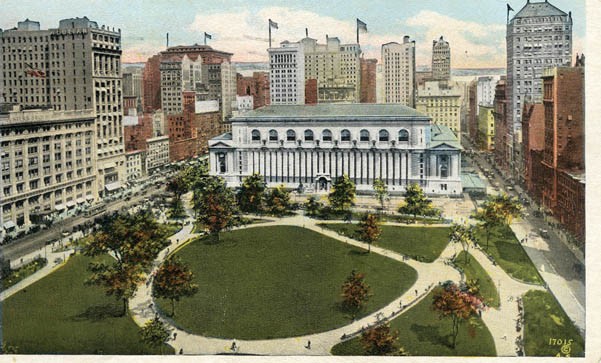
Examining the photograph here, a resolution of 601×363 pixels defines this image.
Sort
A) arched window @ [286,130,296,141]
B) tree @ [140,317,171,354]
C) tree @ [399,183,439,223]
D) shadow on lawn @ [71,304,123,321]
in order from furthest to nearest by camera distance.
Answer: arched window @ [286,130,296,141] < tree @ [399,183,439,223] < shadow on lawn @ [71,304,123,321] < tree @ [140,317,171,354]

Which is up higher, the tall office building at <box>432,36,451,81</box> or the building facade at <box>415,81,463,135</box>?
the tall office building at <box>432,36,451,81</box>

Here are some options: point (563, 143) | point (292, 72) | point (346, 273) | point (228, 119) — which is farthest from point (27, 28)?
point (563, 143)

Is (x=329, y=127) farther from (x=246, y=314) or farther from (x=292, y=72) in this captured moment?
(x=246, y=314)

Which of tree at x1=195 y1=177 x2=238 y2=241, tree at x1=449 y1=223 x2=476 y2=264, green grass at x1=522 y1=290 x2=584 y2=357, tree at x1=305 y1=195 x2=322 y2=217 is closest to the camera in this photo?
green grass at x1=522 y1=290 x2=584 y2=357

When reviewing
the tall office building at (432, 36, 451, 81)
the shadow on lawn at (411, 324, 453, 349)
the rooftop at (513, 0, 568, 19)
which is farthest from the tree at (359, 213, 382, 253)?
the rooftop at (513, 0, 568, 19)

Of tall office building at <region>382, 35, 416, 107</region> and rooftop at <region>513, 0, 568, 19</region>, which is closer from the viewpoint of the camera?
rooftop at <region>513, 0, 568, 19</region>

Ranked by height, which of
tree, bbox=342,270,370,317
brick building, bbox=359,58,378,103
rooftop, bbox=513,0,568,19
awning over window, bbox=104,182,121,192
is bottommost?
tree, bbox=342,270,370,317

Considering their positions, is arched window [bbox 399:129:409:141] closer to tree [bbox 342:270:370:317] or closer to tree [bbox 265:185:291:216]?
tree [bbox 265:185:291:216]

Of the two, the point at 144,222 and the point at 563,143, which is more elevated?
the point at 563,143
